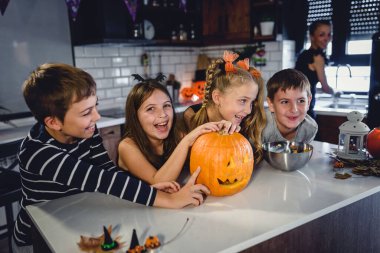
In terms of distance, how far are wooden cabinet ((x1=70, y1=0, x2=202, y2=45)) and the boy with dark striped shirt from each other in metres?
1.81

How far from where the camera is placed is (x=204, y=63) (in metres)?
4.13

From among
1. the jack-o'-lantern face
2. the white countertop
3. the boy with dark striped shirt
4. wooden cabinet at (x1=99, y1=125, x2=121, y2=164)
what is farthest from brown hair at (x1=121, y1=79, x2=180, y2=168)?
the jack-o'-lantern face

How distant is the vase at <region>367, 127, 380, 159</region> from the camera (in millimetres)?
1352

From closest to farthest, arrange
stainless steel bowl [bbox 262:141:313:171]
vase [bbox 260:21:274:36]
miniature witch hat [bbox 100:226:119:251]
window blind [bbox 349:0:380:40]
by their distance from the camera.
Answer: miniature witch hat [bbox 100:226:119:251] → stainless steel bowl [bbox 262:141:313:171] → window blind [bbox 349:0:380:40] → vase [bbox 260:21:274:36]

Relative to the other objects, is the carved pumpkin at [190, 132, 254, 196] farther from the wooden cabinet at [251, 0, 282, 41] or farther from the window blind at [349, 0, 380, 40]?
the window blind at [349, 0, 380, 40]

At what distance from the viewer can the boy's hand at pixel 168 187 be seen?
110 cm

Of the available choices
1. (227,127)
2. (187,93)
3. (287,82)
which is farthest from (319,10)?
(227,127)

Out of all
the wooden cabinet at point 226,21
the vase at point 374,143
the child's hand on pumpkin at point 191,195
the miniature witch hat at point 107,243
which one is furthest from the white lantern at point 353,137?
the wooden cabinet at point 226,21

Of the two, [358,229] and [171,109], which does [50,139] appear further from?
[358,229]

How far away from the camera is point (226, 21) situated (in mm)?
3721

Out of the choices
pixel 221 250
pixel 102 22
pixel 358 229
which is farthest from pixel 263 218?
pixel 102 22

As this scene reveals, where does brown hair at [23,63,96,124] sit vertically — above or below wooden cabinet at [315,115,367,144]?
above

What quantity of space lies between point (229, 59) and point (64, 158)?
81 centimetres

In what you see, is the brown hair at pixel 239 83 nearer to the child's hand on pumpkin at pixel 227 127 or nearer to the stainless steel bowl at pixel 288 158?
the stainless steel bowl at pixel 288 158
